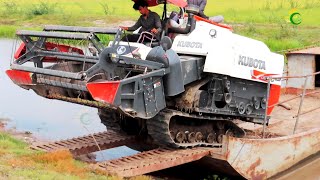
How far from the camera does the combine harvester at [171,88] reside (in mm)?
9016

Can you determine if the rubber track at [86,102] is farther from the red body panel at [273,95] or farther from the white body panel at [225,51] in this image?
the red body panel at [273,95]

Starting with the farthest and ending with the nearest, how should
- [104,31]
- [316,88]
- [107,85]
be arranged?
[316,88] < [104,31] < [107,85]

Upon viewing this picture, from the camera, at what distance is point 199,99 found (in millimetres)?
9977

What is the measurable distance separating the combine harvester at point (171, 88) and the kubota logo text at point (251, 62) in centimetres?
2

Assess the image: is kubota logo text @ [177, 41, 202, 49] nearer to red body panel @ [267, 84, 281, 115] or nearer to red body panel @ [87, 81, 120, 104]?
red body panel @ [267, 84, 281, 115]

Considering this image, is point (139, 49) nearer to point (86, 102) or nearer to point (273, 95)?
point (86, 102)

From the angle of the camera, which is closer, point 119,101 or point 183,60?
point 119,101

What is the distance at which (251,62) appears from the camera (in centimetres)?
1046

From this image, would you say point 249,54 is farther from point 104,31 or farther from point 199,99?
point 104,31

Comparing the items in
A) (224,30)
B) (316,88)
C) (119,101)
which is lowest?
(316,88)

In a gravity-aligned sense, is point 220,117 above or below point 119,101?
below

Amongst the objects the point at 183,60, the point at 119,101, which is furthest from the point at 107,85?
the point at 183,60

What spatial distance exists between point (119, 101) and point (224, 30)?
8.60 feet

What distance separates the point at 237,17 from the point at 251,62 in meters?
24.6
